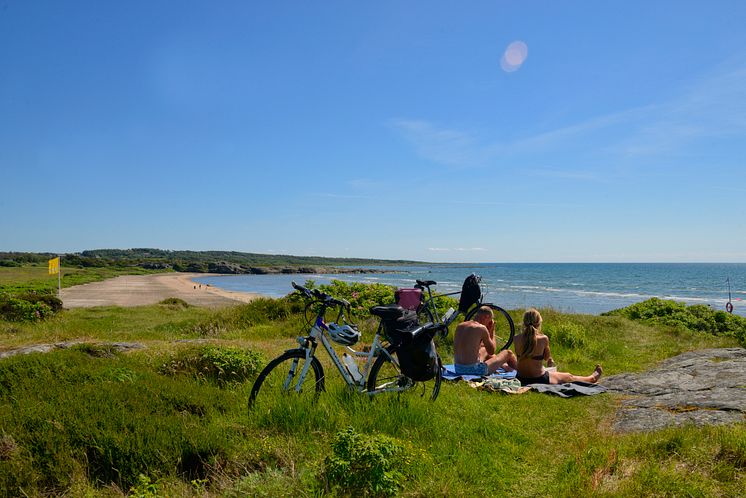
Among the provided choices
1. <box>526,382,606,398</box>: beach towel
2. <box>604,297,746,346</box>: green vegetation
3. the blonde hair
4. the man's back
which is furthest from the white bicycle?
<box>604,297,746,346</box>: green vegetation

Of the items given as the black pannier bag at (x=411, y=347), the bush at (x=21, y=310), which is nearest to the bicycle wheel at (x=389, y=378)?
the black pannier bag at (x=411, y=347)

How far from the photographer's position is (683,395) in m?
7.04

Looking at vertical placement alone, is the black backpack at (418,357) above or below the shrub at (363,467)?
above

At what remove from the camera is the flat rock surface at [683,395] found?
5773 millimetres

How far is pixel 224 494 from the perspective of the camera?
154 inches

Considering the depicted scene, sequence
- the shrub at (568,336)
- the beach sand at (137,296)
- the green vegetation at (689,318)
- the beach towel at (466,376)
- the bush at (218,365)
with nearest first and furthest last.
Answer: the bush at (218,365), the beach towel at (466,376), the shrub at (568,336), the green vegetation at (689,318), the beach sand at (137,296)

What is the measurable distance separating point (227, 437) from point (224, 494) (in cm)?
105

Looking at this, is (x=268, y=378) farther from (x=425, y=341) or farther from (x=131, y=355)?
(x=131, y=355)

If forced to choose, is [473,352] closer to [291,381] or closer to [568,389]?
[568,389]

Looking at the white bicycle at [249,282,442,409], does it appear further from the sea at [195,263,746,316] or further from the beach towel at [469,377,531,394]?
the sea at [195,263,746,316]

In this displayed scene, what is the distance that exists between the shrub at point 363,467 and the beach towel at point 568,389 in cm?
449

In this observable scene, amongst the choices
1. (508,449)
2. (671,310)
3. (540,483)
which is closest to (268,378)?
(508,449)

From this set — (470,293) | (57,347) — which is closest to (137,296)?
(57,347)

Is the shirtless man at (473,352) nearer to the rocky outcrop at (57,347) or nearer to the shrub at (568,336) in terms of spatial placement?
the shrub at (568,336)
